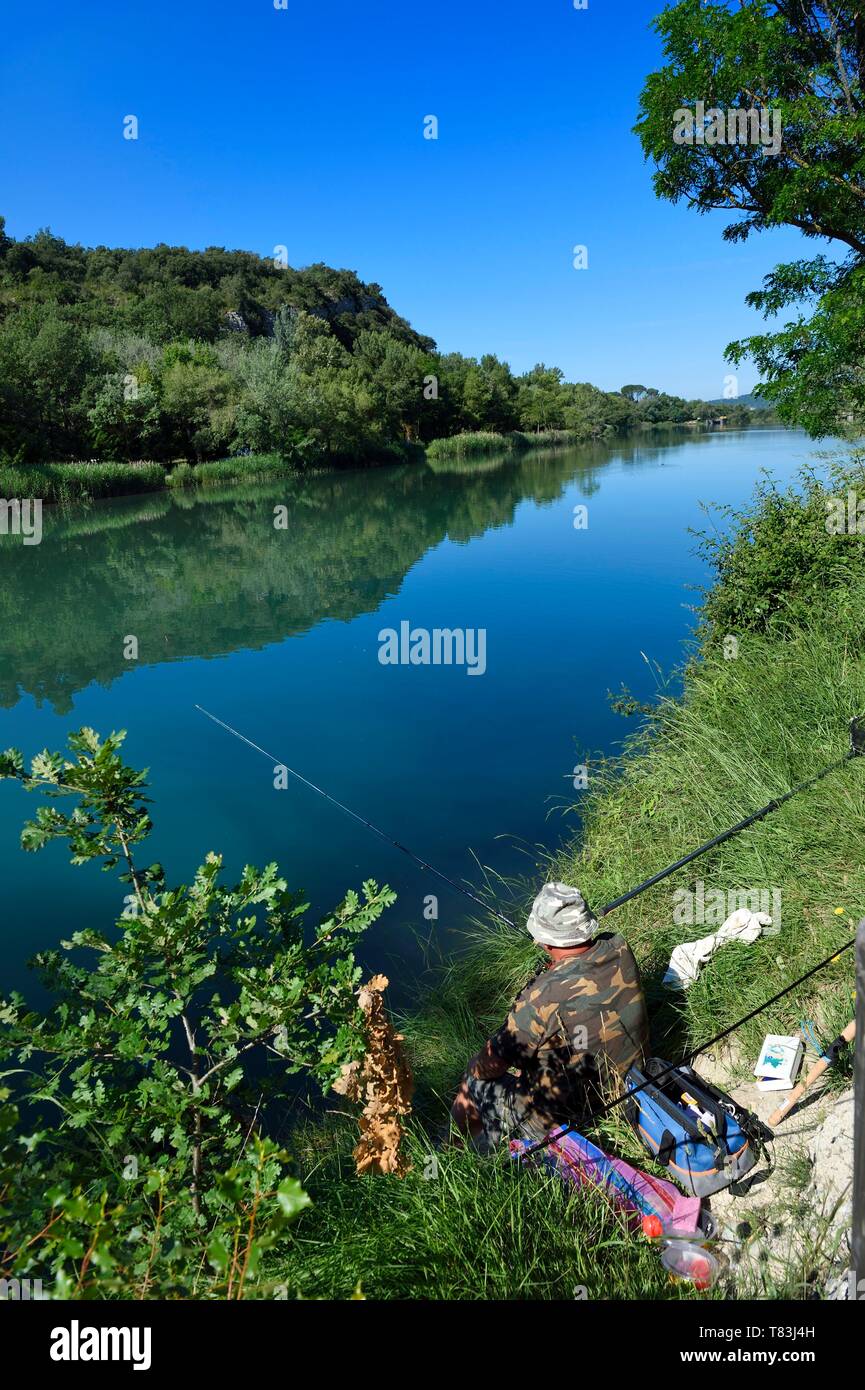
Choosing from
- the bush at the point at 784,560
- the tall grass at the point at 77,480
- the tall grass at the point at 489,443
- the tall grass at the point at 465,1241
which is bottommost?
the tall grass at the point at 465,1241

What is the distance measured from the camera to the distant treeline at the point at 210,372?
1490 inches

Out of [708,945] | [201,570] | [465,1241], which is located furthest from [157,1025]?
[201,570]

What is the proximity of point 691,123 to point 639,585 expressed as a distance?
845 centimetres

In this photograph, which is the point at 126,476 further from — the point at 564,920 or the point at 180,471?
the point at 564,920

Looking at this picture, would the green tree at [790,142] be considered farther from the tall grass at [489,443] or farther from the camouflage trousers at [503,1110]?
the tall grass at [489,443]

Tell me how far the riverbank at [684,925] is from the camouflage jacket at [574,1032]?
8.9 inches

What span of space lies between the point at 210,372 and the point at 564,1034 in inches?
1882

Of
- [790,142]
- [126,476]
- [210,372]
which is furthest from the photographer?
[210,372]

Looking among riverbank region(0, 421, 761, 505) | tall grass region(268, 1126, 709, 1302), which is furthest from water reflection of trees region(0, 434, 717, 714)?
tall grass region(268, 1126, 709, 1302)

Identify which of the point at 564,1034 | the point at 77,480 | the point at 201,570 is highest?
the point at 77,480

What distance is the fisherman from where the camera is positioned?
307cm

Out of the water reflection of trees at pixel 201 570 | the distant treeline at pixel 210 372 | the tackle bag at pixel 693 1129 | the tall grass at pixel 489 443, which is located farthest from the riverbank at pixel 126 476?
the tackle bag at pixel 693 1129

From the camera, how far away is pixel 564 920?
10.6 ft

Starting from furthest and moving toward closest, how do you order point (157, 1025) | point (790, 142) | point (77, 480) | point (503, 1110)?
1. point (77, 480)
2. point (790, 142)
3. point (503, 1110)
4. point (157, 1025)
